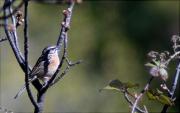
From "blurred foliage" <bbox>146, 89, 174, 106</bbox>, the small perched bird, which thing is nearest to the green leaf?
"blurred foliage" <bbox>146, 89, 174, 106</bbox>

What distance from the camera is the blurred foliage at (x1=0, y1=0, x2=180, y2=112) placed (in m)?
12.6

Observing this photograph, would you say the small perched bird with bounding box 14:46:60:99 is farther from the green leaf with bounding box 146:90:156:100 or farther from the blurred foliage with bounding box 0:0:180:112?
the blurred foliage with bounding box 0:0:180:112

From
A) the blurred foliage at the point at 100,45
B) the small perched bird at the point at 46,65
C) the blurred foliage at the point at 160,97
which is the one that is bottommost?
the blurred foliage at the point at 100,45

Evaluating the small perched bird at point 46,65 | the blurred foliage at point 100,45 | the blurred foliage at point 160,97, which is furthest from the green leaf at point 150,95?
the blurred foliage at point 100,45

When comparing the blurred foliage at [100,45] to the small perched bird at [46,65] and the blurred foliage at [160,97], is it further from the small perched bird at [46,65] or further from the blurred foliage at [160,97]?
Result: the blurred foliage at [160,97]

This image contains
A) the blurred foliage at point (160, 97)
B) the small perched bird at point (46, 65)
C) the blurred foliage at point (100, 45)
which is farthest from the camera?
the blurred foliage at point (100, 45)

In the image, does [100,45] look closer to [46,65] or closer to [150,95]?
[46,65]

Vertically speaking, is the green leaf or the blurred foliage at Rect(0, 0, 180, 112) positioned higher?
the green leaf

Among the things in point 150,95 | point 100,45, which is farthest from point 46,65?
point 100,45

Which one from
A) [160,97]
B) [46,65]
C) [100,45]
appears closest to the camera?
[160,97]

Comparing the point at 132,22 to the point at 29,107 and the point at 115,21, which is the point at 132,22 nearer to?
the point at 115,21

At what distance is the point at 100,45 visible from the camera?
13680 mm

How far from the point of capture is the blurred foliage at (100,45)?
1256cm

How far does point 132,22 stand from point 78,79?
2.29 meters
